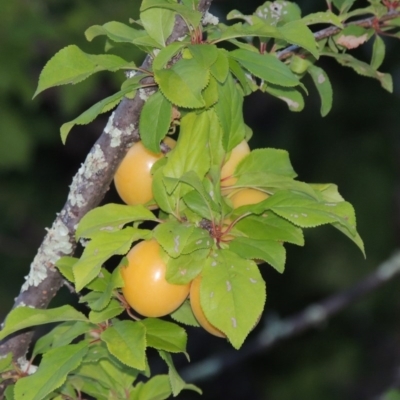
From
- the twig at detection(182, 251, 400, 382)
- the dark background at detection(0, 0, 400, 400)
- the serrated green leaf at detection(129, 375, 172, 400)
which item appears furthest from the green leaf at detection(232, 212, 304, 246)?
the dark background at detection(0, 0, 400, 400)

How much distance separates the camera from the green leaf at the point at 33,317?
89cm

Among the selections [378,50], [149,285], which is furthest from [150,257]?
[378,50]

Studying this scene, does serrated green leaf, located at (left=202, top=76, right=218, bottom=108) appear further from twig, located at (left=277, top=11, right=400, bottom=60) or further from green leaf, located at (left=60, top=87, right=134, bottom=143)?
twig, located at (left=277, top=11, right=400, bottom=60)

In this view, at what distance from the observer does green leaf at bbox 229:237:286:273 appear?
2.82ft

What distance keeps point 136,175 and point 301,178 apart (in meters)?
2.45

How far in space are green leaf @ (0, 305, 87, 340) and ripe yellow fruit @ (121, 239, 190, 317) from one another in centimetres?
6

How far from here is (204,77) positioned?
0.84 m

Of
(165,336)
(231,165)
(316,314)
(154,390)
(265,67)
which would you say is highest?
(265,67)

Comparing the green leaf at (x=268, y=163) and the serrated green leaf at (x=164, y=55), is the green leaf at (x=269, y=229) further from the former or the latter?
the serrated green leaf at (x=164, y=55)

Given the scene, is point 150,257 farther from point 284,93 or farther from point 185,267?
point 284,93

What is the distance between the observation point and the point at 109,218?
2.93ft

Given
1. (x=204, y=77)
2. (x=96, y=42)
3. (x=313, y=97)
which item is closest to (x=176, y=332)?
(x=204, y=77)

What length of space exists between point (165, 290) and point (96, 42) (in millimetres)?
1723

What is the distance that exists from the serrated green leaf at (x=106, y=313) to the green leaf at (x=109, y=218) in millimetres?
81
